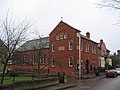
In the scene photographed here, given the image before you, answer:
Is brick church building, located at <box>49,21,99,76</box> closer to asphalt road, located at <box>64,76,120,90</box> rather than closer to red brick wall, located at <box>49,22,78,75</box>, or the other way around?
red brick wall, located at <box>49,22,78,75</box>

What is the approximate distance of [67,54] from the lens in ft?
141

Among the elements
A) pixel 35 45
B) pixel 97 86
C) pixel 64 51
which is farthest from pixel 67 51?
pixel 97 86

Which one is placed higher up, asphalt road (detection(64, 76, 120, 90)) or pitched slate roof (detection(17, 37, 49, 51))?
pitched slate roof (detection(17, 37, 49, 51))

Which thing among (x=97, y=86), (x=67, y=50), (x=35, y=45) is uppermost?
(x=35, y=45)

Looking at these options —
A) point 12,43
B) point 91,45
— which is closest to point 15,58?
point 12,43

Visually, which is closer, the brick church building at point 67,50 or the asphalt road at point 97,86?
the asphalt road at point 97,86

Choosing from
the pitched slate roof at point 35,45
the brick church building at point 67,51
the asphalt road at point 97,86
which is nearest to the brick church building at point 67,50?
the brick church building at point 67,51

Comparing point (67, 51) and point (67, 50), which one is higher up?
point (67, 50)

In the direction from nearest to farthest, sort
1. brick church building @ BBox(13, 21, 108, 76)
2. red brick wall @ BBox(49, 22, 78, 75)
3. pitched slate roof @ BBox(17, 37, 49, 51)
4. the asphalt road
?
pitched slate roof @ BBox(17, 37, 49, 51) → the asphalt road → brick church building @ BBox(13, 21, 108, 76) → red brick wall @ BBox(49, 22, 78, 75)

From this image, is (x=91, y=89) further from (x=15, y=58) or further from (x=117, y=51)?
(x=117, y=51)

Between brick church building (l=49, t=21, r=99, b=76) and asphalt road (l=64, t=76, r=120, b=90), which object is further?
brick church building (l=49, t=21, r=99, b=76)

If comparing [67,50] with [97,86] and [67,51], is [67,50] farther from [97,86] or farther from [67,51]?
[97,86]

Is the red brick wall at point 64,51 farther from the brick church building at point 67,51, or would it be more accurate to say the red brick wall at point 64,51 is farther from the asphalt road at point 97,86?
the asphalt road at point 97,86

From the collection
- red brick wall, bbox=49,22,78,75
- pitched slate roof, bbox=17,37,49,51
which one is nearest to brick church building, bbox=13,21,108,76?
red brick wall, bbox=49,22,78,75
